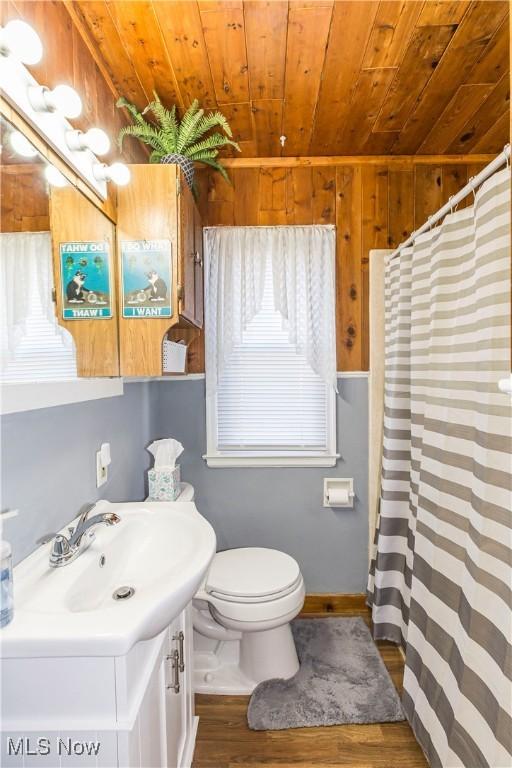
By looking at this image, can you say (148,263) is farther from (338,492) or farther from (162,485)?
(338,492)

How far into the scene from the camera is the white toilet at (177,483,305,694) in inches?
64.6

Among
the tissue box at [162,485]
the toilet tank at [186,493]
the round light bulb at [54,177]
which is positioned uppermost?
the round light bulb at [54,177]

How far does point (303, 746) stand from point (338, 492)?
1.06 m

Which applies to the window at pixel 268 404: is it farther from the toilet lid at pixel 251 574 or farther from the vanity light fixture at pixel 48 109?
the vanity light fixture at pixel 48 109

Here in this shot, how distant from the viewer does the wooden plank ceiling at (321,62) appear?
1312mm

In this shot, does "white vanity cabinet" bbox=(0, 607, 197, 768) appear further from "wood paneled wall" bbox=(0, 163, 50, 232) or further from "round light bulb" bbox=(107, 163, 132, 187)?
"round light bulb" bbox=(107, 163, 132, 187)

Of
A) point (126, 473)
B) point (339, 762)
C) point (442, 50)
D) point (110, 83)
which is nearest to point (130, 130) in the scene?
point (110, 83)

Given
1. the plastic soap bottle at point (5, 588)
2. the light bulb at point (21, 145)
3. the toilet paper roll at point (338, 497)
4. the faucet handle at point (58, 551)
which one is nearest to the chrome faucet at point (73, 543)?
the faucet handle at point (58, 551)

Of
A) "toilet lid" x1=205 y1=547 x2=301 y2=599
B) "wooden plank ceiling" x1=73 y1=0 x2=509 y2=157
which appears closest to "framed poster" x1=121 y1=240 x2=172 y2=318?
"wooden plank ceiling" x1=73 y1=0 x2=509 y2=157

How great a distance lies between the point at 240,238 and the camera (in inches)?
86.7

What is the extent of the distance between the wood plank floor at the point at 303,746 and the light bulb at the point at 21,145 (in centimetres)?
198

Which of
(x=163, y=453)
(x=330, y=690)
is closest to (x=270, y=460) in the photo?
(x=163, y=453)

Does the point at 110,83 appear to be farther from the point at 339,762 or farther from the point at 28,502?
the point at 339,762

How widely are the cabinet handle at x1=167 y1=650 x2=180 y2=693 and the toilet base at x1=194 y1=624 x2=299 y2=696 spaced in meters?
0.62
